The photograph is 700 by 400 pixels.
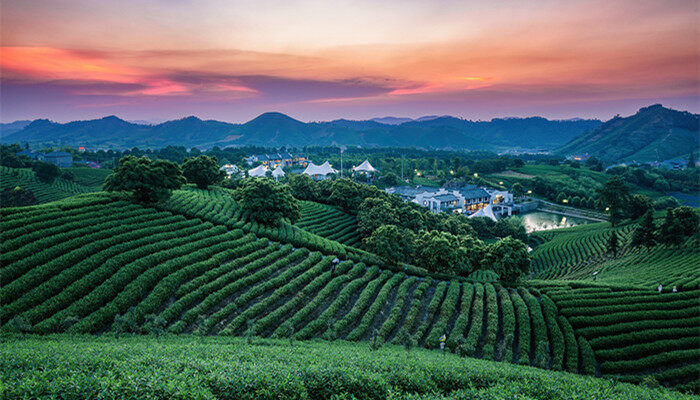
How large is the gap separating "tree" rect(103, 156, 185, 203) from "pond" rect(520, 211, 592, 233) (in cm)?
6507

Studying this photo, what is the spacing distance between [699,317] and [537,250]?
109 ft

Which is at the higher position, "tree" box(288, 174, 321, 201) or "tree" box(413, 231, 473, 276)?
"tree" box(288, 174, 321, 201)

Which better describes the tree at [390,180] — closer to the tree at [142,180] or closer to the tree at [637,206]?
the tree at [637,206]

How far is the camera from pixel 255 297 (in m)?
19.9

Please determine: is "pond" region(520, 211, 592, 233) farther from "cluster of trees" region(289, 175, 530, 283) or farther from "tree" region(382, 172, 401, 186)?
"tree" region(382, 172, 401, 186)

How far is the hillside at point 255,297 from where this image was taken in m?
16.0

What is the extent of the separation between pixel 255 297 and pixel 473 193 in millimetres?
67663

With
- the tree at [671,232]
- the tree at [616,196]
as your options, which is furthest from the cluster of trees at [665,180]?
the tree at [671,232]

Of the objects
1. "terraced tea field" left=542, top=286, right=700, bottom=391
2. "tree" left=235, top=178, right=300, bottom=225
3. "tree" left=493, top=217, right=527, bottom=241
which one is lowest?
"tree" left=493, top=217, right=527, bottom=241

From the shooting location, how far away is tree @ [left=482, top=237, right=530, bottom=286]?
2644cm

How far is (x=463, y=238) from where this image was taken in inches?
1272

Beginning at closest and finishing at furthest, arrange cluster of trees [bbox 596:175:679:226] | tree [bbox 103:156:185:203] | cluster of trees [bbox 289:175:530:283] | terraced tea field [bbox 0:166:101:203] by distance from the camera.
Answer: cluster of trees [bbox 289:175:530:283]
tree [bbox 103:156:185:203]
terraced tea field [bbox 0:166:101:203]
cluster of trees [bbox 596:175:679:226]

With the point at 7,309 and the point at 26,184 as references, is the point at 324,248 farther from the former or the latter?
the point at 26,184

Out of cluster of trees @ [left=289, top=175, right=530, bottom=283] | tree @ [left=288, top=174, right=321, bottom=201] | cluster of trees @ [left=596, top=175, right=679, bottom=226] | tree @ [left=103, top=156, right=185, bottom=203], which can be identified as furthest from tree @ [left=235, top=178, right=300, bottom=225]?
cluster of trees @ [left=596, top=175, right=679, bottom=226]
